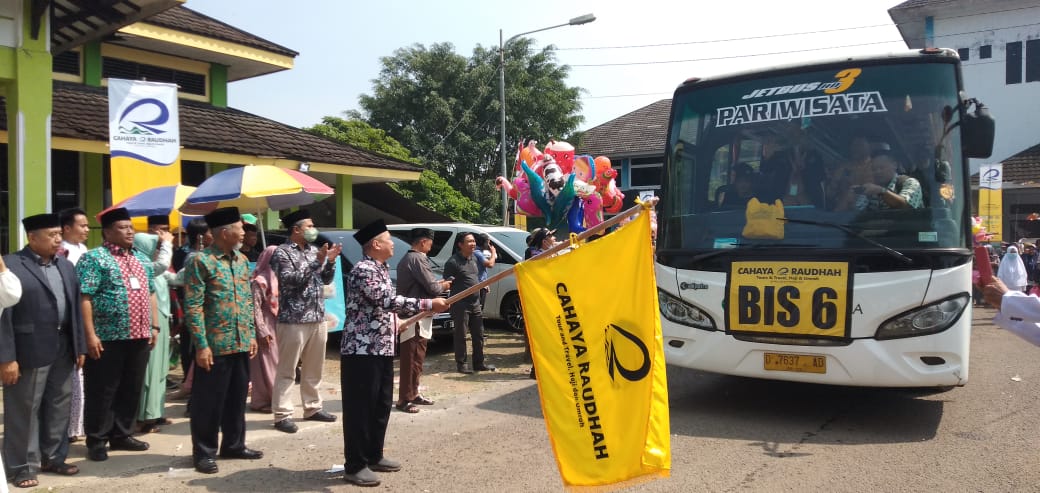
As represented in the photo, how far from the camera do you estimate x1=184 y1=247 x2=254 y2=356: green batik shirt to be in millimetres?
5473

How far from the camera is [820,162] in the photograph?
6.65m

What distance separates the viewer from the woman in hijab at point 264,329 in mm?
7016

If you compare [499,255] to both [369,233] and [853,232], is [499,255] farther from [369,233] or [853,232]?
[369,233]

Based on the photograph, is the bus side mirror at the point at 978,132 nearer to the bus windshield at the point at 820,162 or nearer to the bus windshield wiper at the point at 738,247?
the bus windshield at the point at 820,162

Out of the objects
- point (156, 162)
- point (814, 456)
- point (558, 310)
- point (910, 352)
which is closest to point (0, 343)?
point (558, 310)

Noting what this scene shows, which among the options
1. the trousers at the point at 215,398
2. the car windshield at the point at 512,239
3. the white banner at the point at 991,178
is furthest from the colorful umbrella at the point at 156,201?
the white banner at the point at 991,178

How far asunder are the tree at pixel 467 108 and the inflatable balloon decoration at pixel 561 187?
2264 cm

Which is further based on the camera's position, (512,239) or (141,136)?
(512,239)

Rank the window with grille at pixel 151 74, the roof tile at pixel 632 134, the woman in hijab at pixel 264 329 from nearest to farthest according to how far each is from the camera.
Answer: the woman in hijab at pixel 264 329, the window with grille at pixel 151 74, the roof tile at pixel 632 134

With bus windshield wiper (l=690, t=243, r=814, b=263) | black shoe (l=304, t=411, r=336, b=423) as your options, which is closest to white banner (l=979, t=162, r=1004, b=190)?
bus windshield wiper (l=690, t=243, r=814, b=263)

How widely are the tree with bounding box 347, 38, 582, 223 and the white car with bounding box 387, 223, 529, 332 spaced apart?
72.0 feet

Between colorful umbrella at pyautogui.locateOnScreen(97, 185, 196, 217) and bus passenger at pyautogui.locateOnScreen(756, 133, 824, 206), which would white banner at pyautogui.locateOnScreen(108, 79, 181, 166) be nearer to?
colorful umbrella at pyautogui.locateOnScreen(97, 185, 196, 217)

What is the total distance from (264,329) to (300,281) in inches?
26.9

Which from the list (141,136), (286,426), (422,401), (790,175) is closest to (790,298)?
(790,175)
